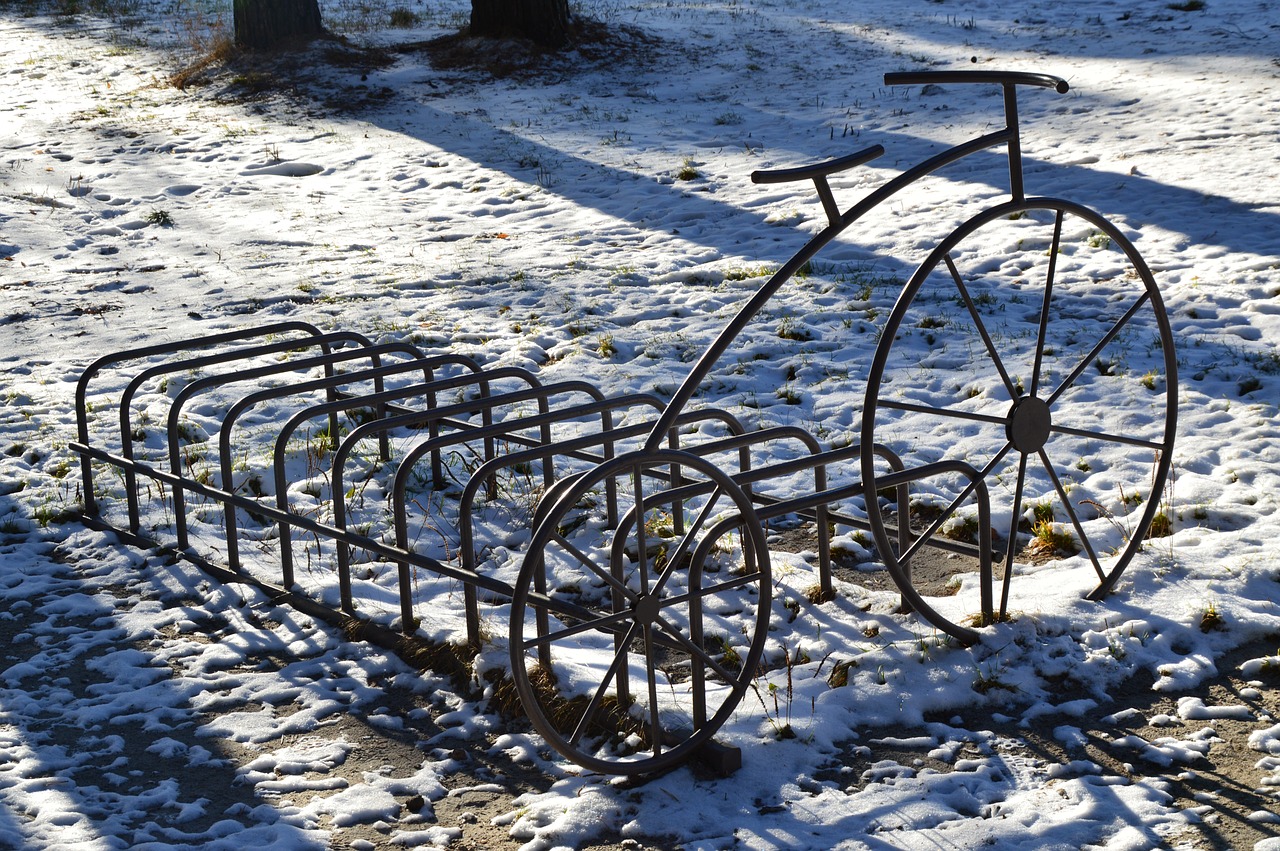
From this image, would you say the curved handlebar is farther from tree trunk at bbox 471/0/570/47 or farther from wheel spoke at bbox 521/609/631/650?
tree trunk at bbox 471/0/570/47

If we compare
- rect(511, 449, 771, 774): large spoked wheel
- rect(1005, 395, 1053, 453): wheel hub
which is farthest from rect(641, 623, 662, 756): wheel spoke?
rect(1005, 395, 1053, 453): wheel hub

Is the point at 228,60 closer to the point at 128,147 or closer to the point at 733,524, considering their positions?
the point at 128,147

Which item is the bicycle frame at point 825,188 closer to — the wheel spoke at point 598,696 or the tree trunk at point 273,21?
the wheel spoke at point 598,696

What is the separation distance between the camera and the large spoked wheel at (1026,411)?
389cm

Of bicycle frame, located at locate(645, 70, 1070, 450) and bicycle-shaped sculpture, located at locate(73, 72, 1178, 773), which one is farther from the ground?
bicycle frame, located at locate(645, 70, 1070, 450)

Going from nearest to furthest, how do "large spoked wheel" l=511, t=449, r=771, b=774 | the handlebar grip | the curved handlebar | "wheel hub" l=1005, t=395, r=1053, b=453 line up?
1. "large spoked wheel" l=511, t=449, r=771, b=774
2. the handlebar grip
3. the curved handlebar
4. "wheel hub" l=1005, t=395, r=1053, b=453

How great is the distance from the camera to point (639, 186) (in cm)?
1066

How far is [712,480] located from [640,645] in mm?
970

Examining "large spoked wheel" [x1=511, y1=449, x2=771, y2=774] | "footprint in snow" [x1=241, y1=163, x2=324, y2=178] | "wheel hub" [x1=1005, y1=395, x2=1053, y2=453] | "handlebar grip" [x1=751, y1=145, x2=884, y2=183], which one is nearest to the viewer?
"large spoked wheel" [x1=511, y1=449, x2=771, y2=774]

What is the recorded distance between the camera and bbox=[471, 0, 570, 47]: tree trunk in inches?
556

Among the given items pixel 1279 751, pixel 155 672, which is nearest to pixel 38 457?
pixel 155 672

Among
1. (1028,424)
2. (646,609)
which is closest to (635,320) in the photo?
(1028,424)

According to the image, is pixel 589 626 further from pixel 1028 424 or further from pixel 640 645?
pixel 1028 424

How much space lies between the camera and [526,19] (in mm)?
14312
